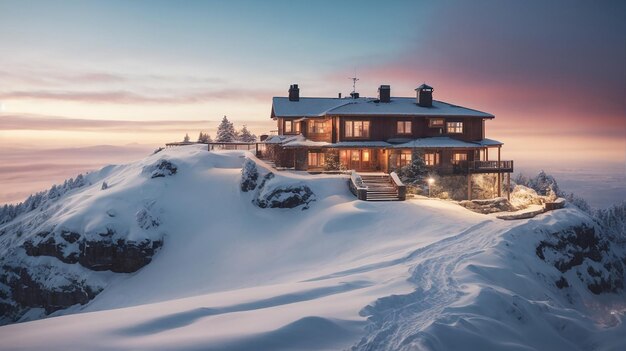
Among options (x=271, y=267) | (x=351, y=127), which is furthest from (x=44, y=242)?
(x=351, y=127)

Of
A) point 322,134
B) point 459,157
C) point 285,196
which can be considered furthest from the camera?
point 322,134

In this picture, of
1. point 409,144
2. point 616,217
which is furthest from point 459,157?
point 616,217

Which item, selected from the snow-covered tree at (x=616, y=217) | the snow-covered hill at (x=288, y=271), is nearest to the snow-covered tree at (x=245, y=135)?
the snow-covered hill at (x=288, y=271)

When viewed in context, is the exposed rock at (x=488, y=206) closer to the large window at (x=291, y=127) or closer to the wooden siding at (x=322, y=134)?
the wooden siding at (x=322, y=134)

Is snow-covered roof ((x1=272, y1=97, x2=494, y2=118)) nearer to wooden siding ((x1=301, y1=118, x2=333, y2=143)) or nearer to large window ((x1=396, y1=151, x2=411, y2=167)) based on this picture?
wooden siding ((x1=301, y1=118, x2=333, y2=143))

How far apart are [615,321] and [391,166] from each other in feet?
83.1

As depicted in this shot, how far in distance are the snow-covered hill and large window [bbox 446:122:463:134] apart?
14931 mm

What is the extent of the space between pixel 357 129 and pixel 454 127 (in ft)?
33.7

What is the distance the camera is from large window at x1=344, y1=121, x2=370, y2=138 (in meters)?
38.0

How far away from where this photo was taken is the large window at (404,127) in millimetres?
38812

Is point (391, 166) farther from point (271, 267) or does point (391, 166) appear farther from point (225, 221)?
point (271, 267)

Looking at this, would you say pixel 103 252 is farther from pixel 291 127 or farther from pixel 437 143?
pixel 437 143

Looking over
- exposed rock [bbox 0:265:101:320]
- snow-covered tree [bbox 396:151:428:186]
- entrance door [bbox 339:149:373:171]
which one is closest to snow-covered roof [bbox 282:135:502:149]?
entrance door [bbox 339:149:373:171]

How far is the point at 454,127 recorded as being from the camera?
129 feet
